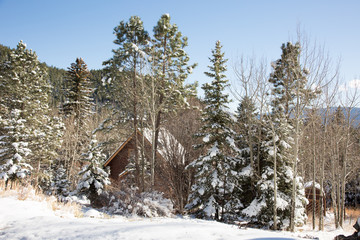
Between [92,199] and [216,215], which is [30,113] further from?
[216,215]

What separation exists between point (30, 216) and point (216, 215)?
10758 mm

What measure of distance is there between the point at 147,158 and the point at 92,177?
434cm

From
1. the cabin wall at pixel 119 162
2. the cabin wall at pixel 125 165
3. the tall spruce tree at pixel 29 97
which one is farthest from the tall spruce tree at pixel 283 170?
the tall spruce tree at pixel 29 97

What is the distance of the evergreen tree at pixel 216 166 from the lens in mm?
14273

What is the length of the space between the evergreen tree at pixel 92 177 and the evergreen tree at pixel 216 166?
22.2 feet

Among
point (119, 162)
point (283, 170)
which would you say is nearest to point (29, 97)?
point (119, 162)

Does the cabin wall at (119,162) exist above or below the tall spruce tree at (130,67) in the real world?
below

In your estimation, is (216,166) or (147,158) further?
(147,158)

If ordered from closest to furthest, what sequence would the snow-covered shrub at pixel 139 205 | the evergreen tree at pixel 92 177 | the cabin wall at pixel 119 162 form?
the snow-covered shrub at pixel 139 205 < the evergreen tree at pixel 92 177 < the cabin wall at pixel 119 162

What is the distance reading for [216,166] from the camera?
1478cm

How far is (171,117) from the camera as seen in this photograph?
1819cm

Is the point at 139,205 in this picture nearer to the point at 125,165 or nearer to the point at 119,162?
the point at 125,165

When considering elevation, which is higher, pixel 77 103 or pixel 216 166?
pixel 77 103

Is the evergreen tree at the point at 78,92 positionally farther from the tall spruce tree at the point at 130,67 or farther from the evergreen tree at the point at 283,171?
the evergreen tree at the point at 283,171
